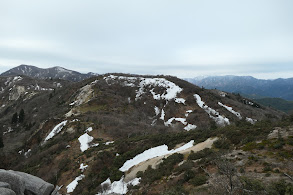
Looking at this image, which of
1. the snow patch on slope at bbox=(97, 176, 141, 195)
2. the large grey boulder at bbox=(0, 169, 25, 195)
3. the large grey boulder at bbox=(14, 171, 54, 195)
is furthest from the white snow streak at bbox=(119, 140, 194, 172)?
the large grey boulder at bbox=(0, 169, 25, 195)

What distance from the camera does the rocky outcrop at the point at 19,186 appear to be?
7.73m

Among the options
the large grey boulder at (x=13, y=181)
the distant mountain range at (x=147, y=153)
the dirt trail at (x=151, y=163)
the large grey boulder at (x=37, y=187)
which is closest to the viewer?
the large grey boulder at (x=13, y=181)

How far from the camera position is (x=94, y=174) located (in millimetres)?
16156

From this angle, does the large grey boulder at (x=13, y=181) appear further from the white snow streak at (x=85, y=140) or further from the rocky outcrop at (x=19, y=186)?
the white snow streak at (x=85, y=140)

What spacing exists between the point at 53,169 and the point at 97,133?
8015 mm

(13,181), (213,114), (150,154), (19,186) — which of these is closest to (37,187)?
(19,186)

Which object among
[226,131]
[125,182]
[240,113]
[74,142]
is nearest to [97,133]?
[74,142]

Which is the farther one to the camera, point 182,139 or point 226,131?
point 182,139

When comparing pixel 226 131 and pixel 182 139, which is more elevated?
pixel 226 131

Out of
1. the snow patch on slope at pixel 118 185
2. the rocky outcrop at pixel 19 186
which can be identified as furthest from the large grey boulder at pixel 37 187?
the snow patch on slope at pixel 118 185

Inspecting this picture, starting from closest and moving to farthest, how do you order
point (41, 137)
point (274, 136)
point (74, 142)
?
point (274, 136) < point (74, 142) < point (41, 137)

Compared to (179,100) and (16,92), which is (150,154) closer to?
(179,100)

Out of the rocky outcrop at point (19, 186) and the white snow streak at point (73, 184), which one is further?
the white snow streak at point (73, 184)

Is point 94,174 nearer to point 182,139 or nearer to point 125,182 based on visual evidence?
point 125,182
